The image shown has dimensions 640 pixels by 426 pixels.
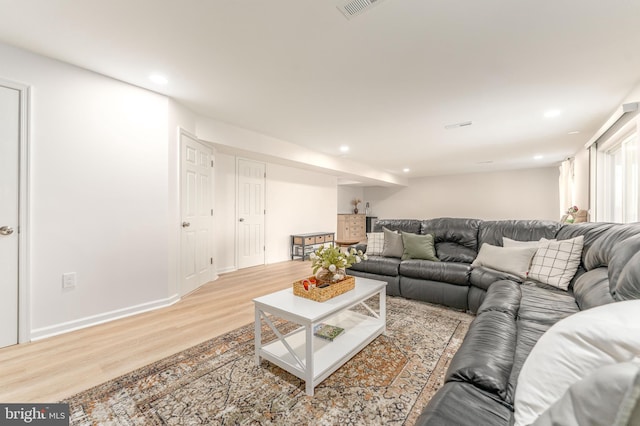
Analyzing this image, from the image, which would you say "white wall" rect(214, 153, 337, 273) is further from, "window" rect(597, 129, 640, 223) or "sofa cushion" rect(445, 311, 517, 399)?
"window" rect(597, 129, 640, 223)

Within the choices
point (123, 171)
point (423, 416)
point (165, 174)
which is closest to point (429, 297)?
point (423, 416)

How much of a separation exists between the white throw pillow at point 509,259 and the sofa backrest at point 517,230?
36 centimetres

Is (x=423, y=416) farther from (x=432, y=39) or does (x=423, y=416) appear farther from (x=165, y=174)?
(x=165, y=174)

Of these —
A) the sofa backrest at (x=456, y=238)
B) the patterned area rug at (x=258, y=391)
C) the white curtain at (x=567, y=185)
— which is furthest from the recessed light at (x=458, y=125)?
the white curtain at (x=567, y=185)

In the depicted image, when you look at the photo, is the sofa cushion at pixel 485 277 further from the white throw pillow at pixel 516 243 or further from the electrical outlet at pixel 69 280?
the electrical outlet at pixel 69 280

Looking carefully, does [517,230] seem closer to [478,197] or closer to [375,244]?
[375,244]

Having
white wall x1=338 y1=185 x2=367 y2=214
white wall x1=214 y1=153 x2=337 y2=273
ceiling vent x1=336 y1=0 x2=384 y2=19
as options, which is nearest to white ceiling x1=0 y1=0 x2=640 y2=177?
ceiling vent x1=336 y1=0 x2=384 y2=19

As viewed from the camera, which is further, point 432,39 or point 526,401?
point 432,39

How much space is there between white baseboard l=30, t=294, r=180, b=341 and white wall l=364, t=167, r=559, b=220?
8234 millimetres

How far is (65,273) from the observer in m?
2.31

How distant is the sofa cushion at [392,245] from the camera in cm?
346

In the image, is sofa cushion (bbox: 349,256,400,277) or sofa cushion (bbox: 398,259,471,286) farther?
sofa cushion (bbox: 349,256,400,277)

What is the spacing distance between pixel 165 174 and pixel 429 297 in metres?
3.22

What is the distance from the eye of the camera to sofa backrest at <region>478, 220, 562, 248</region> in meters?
2.86
